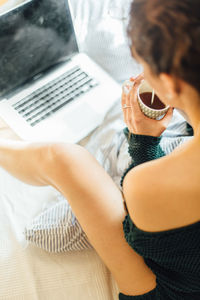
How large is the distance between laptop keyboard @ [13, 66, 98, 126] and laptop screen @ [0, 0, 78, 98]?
0.17 feet

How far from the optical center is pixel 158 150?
841mm

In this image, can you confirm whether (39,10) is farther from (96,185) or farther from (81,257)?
(81,257)

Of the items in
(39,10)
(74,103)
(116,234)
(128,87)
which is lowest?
(116,234)

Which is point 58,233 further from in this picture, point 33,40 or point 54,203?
point 33,40

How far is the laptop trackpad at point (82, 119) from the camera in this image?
1078 millimetres

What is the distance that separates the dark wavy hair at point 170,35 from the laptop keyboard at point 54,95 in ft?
1.94

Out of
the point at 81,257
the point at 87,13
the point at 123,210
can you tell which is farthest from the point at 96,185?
the point at 87,13

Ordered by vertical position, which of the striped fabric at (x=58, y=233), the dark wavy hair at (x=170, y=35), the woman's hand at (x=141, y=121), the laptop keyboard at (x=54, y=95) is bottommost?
the striped fabric at (x=58, y=233)

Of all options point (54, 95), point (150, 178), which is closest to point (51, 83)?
point (54, 95)

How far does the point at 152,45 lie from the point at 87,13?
0.78 metres

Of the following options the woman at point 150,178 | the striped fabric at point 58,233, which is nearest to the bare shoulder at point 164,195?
the woman at point 150,178

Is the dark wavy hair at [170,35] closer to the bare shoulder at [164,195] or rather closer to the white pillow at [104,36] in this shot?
the bare shoulder at [164,195]

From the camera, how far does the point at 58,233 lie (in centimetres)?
88

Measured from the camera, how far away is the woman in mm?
496
